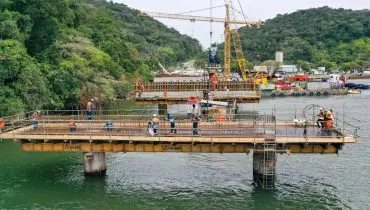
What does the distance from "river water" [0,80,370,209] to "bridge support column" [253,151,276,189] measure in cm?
75

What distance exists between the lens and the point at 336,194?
1382 inches

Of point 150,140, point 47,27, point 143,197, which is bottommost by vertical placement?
point 143,197

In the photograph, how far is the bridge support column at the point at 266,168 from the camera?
35.4m

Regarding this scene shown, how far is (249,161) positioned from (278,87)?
92.1 m

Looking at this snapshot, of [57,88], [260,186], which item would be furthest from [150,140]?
[57,88]

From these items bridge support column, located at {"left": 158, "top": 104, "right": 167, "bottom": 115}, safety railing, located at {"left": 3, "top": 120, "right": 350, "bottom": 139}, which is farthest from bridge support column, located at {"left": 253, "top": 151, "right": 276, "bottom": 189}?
bridge support column, located at {"left": 158, "top": 104, "right": 167, "bottom": 115}

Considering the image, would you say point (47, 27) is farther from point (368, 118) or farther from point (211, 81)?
point (368, 118)

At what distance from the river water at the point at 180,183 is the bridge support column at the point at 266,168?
754 mm

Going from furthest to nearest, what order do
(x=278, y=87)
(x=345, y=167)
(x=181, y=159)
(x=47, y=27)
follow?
1. (x=278, y=87)
2. (x=47, y=27)
3. (x=181, y=159)
4. (x=345, y=167)

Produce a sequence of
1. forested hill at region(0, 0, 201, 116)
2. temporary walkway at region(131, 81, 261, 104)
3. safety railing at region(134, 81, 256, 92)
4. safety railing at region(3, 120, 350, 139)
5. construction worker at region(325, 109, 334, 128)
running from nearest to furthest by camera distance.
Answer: safety railing at region(3, 120, 350, 139) < construction worker at region(325, 109, 334, 128) < forested hill at region(0, 0, 201, 116) < temporary walkway at region(131, 81, 261, 104) < safety railing at region(134, 81, 256, 92)

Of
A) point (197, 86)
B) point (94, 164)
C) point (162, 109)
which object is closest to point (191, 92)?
point (162, 109)

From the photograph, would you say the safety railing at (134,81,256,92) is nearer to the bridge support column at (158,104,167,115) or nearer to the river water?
the bridge support column at (158,104,167,115)

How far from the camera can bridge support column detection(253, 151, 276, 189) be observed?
116 feet

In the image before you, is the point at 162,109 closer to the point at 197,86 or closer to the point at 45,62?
the point at 197,86
